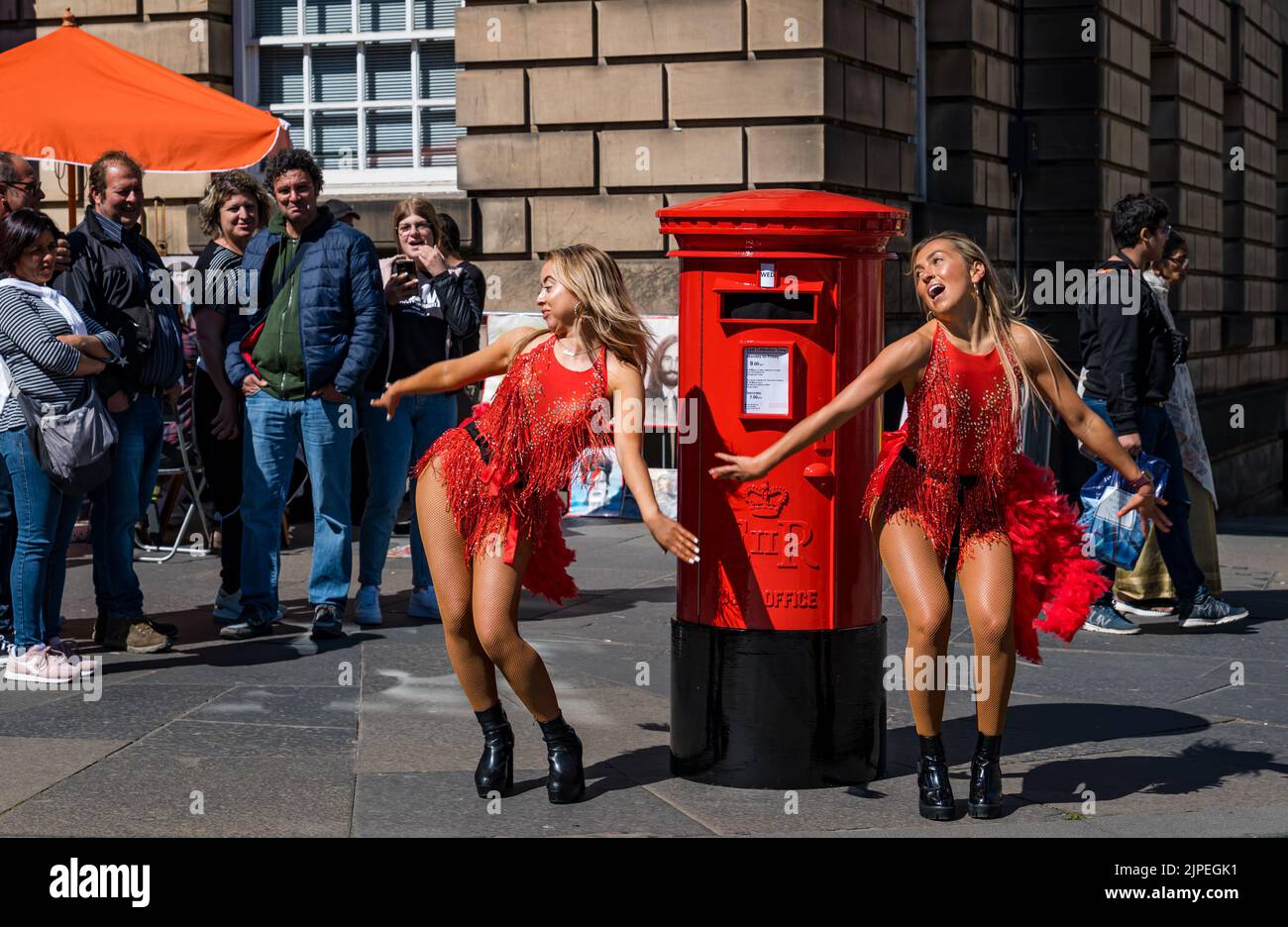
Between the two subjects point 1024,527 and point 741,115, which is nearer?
point 1024,527

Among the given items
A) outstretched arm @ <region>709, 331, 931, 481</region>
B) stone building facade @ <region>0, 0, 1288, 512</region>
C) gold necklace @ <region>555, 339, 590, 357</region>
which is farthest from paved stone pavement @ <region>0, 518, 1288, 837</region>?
stone building facade @ <region>0, 0, 1288, 512</region>

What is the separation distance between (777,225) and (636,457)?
82 cm

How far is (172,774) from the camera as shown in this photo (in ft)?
18.8

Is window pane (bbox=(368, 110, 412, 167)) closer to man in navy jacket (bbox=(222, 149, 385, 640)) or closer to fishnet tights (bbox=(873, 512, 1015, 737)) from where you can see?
man in navy jacket (bbox=(222, 149, 385, 640))

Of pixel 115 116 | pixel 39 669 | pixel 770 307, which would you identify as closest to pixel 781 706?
pixel 770 307

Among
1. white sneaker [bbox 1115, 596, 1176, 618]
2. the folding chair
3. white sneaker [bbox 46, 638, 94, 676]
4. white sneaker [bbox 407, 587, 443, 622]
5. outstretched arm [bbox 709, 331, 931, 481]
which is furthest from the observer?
the folding chair

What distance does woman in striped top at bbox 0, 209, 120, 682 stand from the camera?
23.3 feet

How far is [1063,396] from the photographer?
544 cm

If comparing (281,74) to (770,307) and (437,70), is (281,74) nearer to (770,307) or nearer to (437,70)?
(437,70)

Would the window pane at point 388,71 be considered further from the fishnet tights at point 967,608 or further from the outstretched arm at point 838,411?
the fishnet tights at point 967,608

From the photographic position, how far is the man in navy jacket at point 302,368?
7980 millimetres

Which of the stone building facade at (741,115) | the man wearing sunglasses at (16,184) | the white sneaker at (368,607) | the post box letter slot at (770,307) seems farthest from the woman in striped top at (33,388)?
the stone building facade at (741,115)

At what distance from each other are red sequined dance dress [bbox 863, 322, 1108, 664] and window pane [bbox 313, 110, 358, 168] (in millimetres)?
9134
